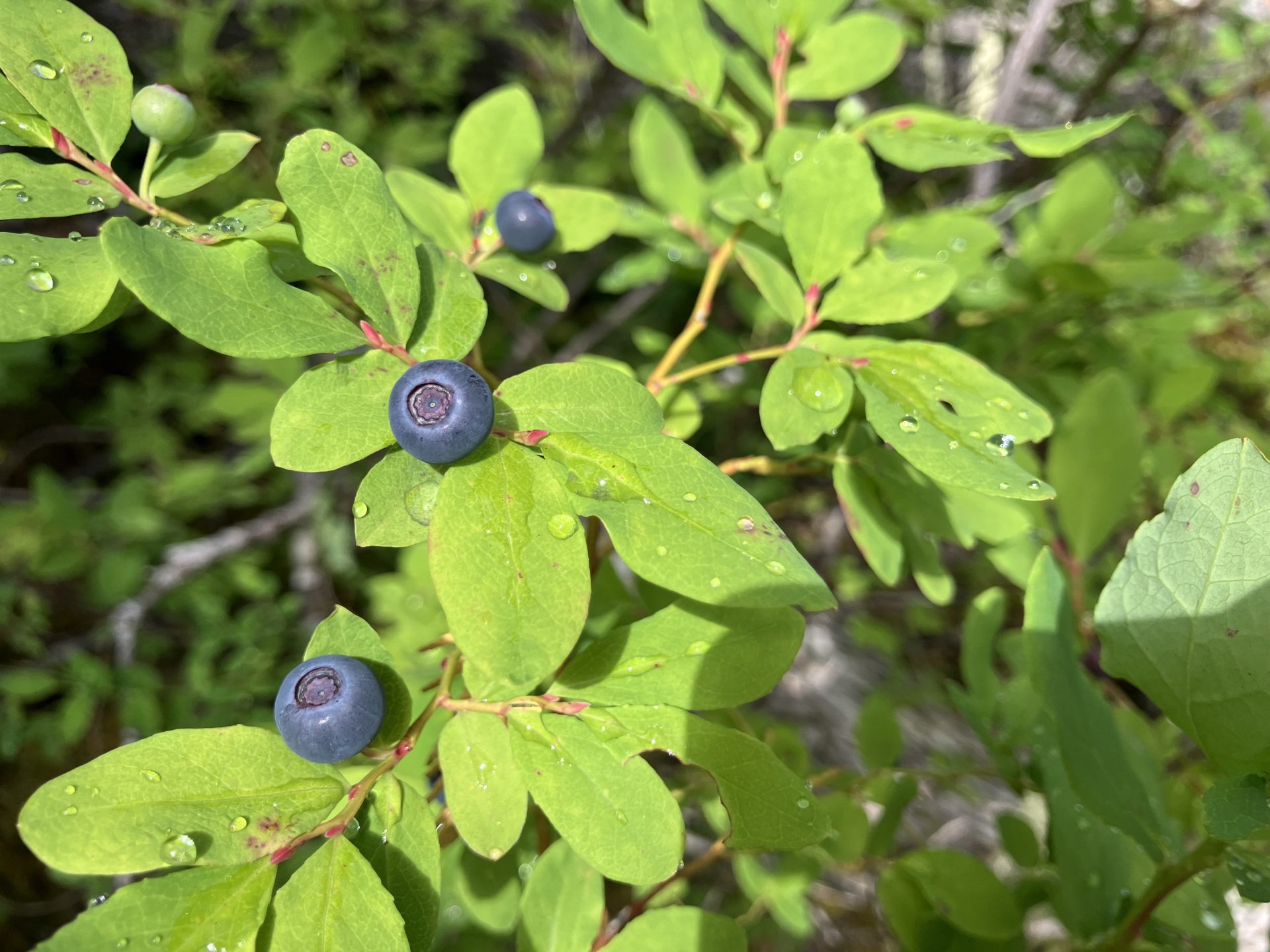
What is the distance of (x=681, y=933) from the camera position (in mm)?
809

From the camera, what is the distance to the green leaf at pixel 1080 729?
2.84ft

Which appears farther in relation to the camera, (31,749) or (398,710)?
(31,749)

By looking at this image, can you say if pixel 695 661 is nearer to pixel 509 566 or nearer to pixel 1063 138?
pixel 509 566

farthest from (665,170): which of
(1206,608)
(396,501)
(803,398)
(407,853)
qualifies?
(407,853)

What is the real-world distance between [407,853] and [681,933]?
33 cm

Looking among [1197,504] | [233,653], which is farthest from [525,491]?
[233,653]

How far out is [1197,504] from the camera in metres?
0.69

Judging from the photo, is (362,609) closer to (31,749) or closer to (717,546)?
(31,749)

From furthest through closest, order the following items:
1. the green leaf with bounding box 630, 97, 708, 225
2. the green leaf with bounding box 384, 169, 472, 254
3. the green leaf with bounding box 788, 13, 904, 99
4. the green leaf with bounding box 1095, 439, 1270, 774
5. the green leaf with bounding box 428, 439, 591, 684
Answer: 1. the green leaf with bounding box 630, 97, 708, 225
2. the green leaf with bounding box 788, 13, 904, 99
3. the green leaf with bounding box 384, 169, 472, 254
4. the green leaf with bounding box 1095, 439, 1270, 774
5. the green leaf with bounding box 428, 439, 591, 684

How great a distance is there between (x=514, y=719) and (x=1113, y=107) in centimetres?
281

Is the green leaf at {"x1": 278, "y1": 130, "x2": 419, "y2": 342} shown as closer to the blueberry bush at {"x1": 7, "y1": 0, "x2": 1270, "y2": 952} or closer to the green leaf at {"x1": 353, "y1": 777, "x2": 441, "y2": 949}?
the blueberry bush at {"x1": 7, "y1": 0, "x2": 1270, "y2": 952}

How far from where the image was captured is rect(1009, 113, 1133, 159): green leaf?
85 centimetres

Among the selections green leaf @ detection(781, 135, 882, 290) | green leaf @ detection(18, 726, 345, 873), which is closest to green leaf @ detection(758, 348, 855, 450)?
green leaf @ detection(781, 135, 882, 290)

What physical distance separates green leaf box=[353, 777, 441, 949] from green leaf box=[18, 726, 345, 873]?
0.15 ft
